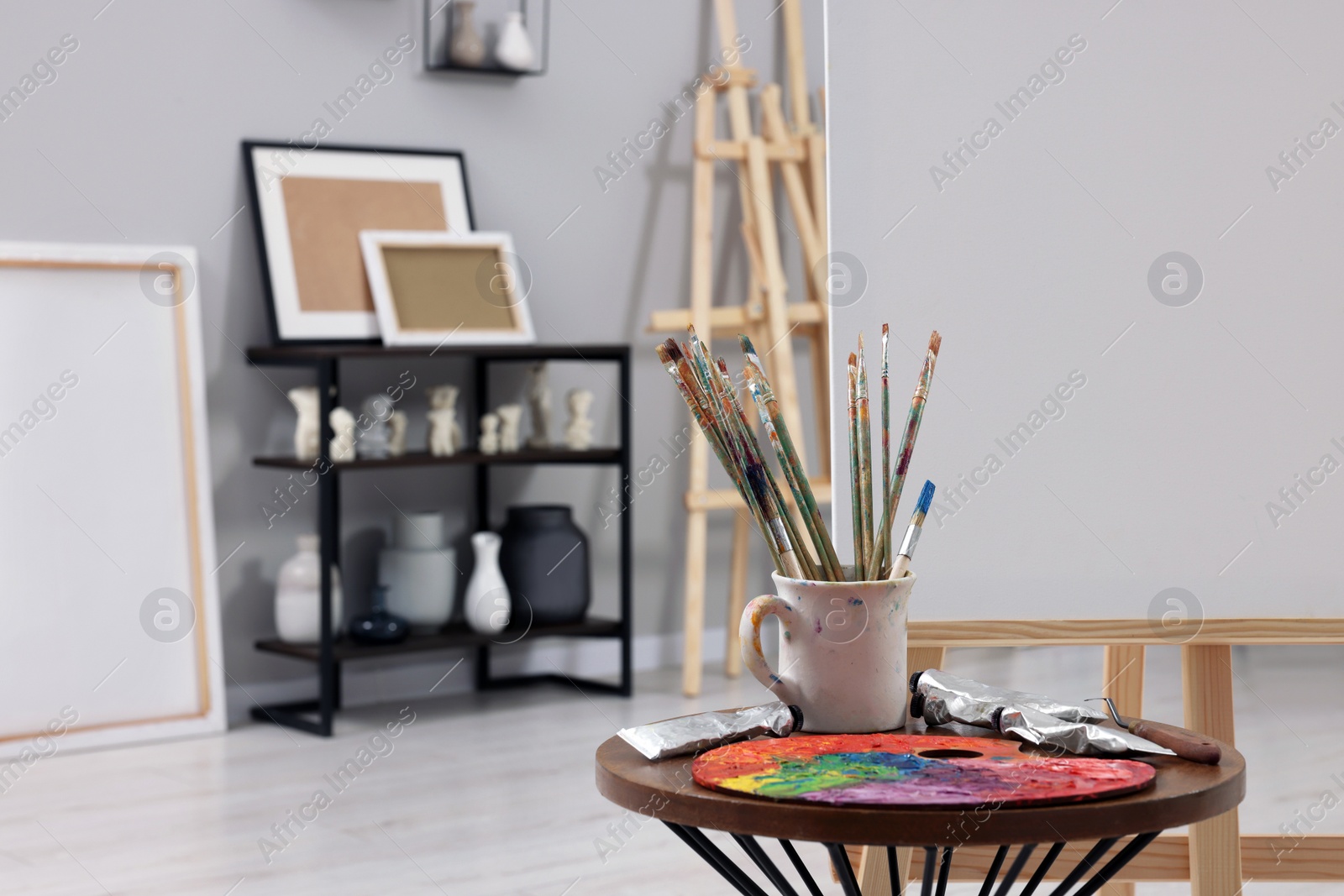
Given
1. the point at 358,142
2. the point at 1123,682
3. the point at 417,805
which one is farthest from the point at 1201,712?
the point at 358,142

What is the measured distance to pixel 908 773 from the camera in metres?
1.05

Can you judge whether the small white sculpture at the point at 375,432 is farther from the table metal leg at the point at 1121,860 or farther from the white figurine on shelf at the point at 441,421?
the table metal leg at the point at 1121,860

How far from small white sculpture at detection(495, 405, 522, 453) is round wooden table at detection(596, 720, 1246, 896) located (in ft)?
8.98

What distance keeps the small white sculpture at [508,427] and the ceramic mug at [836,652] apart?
2.65m

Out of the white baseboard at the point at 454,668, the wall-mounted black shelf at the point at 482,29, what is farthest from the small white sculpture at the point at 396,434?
the wall-mounted black shelf at the point at 482,29

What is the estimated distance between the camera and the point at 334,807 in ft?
9.26

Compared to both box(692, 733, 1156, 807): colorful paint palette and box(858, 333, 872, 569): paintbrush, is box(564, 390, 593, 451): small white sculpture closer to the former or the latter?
box(858, 333, 872, 569): paintbrush

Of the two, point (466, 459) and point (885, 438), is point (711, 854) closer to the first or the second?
point (885, 438)

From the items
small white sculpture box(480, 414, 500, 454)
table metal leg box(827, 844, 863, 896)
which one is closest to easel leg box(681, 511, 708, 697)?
small white sculpture box(480, 414, 500, 454)

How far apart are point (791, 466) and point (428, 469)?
9.10ft

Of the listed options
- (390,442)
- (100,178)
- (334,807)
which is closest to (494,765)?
(334,807)

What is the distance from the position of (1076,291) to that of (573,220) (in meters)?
2.69

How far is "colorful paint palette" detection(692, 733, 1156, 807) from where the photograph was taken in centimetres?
98

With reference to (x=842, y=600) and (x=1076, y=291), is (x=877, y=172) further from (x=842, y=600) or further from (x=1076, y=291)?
(x=842, y=600)
